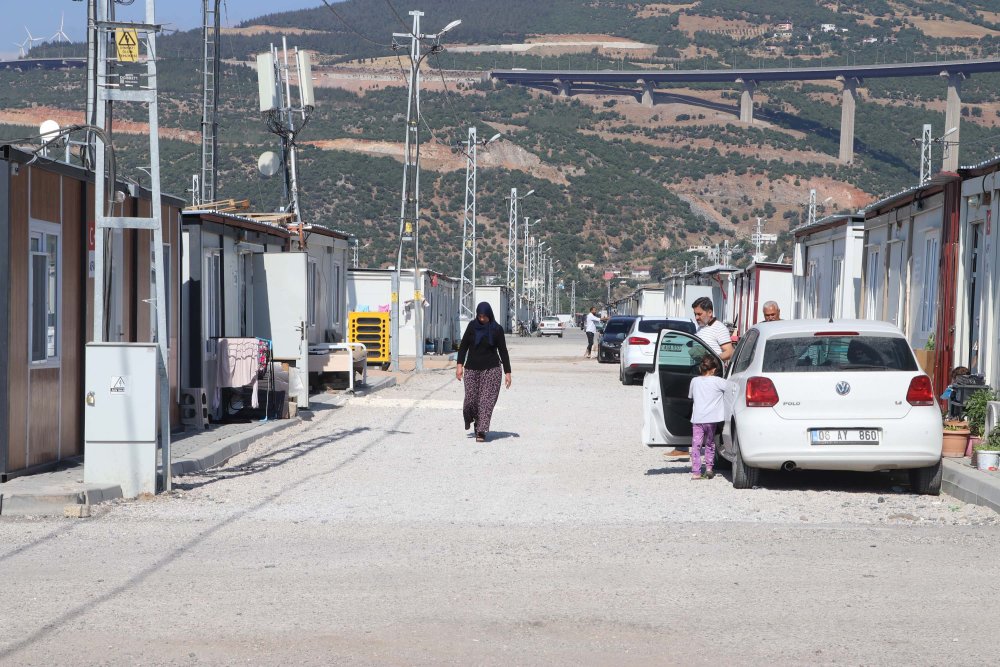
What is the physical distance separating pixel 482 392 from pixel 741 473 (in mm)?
5245

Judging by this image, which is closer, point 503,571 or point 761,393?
point 503,571

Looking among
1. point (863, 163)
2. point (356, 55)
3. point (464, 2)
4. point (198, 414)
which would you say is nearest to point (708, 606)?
point (198, 414)

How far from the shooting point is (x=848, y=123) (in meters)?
133

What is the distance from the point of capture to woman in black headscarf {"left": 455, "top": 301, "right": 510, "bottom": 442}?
1619 centimetres

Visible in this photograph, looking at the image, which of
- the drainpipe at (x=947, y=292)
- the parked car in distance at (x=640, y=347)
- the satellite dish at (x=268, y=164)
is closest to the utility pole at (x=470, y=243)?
the parked car in distance at (x=640, y=347)

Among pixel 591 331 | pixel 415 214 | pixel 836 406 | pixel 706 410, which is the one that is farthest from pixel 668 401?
pixel 591 331

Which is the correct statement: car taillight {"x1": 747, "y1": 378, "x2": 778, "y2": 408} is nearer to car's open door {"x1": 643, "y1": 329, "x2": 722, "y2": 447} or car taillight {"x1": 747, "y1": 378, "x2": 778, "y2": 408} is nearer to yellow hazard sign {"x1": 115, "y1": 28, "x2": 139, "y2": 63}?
car's open door {"x1": 643, "y1": 329, "x2": 722, "y2": 447}

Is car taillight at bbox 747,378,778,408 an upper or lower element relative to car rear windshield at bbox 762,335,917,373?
lower

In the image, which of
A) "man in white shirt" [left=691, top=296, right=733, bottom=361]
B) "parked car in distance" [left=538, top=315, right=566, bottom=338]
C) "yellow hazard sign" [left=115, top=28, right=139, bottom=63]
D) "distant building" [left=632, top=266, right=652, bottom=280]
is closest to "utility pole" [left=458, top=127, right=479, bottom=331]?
"parked car in distance" [left=538, top=315, right=566, bottom=338]

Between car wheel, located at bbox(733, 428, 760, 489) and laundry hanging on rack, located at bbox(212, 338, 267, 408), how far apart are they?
806 centimetres

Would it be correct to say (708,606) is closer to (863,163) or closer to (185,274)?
(185,274)

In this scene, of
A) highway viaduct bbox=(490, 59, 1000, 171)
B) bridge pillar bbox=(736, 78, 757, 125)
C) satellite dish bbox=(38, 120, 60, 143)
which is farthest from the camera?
bridge pillar bbox=(736, 78, 757, 125)

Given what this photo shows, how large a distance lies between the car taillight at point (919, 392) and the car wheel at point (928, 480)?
0.57m

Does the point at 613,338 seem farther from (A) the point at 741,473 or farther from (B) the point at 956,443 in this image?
(A) the point at 741,473
